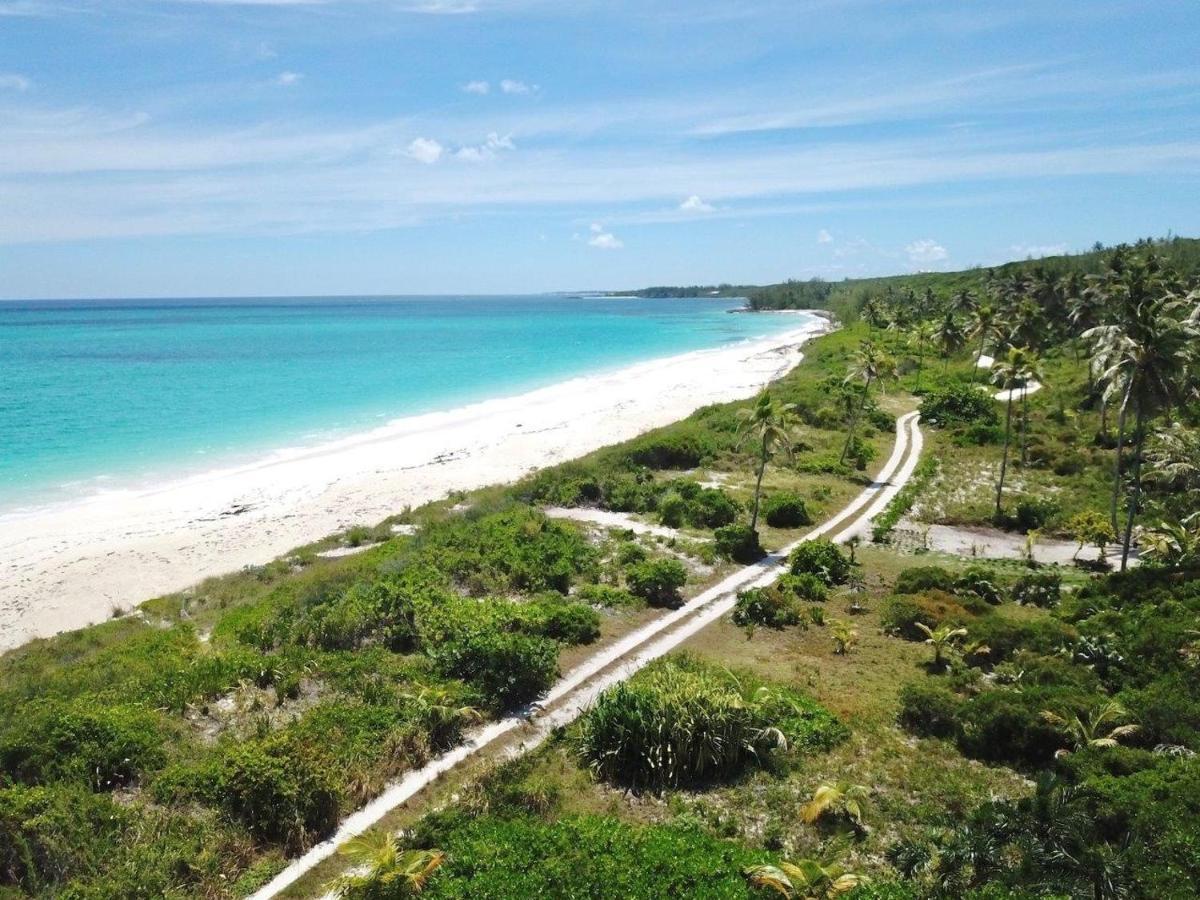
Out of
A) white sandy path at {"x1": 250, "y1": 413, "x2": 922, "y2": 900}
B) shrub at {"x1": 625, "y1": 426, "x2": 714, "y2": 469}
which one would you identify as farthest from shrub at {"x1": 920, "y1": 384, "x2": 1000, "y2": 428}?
white sandy path at {"x1": 250, "y1": 413, "x2": 922, "y2": 900}

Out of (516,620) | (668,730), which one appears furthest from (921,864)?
(516,620)

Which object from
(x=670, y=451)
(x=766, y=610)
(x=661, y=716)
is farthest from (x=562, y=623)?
(x=670, y=451)

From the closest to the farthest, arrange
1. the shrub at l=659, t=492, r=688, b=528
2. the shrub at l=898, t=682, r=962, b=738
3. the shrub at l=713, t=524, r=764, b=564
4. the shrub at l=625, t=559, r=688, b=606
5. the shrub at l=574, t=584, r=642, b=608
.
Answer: the shrub at l=898, t=682, r=962, b=738 → the shrub at l=574, t=584, r=642, b=608 → the shrub at l=625, t=559, r=688, b=606 → the shrub at l=713, t=524, r=764, b=564 → the shrub at l=659, t=492, r=688, b=528

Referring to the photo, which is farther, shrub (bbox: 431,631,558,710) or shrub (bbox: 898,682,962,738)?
shrub (bbox: 431,631,558,710)

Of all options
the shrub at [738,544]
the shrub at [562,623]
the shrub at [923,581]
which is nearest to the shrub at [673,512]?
the shrub at [738,544]

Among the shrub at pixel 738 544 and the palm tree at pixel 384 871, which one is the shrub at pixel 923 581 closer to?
the shrub at pixel 738 544

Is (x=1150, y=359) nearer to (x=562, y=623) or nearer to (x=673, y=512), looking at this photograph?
(x=673, y=512)

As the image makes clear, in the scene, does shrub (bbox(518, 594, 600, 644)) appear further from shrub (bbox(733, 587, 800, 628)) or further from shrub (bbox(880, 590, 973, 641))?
shrub (bbox(880, 590, 973, 641))
